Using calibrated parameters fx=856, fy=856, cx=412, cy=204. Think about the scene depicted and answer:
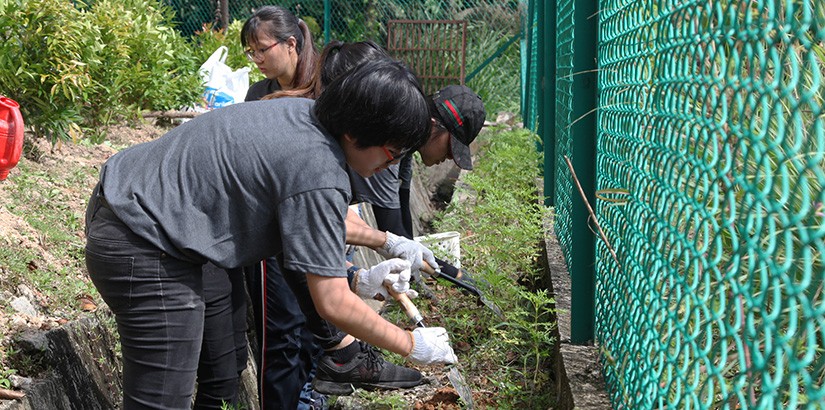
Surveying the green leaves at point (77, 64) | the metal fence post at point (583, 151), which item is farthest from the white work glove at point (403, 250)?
the green leaves at point (77, 64)

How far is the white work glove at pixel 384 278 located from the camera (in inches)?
118

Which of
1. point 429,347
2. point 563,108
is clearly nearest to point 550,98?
point 563,108

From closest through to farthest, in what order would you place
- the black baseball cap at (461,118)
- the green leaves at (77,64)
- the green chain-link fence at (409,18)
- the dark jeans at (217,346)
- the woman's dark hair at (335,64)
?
the dark jeans at (217,346) < the woman's dark hair at (335,64) < the black baseball cap at (461,118) < the green leaves at (77,64) < the green chain-link fence at (409,18)

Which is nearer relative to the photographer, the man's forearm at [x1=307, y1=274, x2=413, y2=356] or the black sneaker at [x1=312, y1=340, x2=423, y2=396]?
the man's forearm at [x1=307, y1=274, x2=413, y2=356]

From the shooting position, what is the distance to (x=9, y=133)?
353 centimetres

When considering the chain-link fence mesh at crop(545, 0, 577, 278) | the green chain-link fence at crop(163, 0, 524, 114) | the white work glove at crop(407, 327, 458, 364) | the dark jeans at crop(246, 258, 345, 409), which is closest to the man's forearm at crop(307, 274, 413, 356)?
the white work glove at crop(407, 327, 458, 364)

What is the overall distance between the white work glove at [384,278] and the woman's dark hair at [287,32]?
126 cm

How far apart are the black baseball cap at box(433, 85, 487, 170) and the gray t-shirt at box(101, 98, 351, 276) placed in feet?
4.31

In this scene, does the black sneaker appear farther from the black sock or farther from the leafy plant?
the leafy plant

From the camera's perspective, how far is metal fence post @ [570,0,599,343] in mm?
3121

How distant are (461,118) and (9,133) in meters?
1.87

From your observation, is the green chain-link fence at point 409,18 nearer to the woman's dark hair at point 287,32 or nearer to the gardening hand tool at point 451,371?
the woman's dark hair at point 287,32

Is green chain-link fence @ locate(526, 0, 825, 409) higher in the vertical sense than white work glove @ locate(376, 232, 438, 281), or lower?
higher

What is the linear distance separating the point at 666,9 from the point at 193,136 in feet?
4.15
